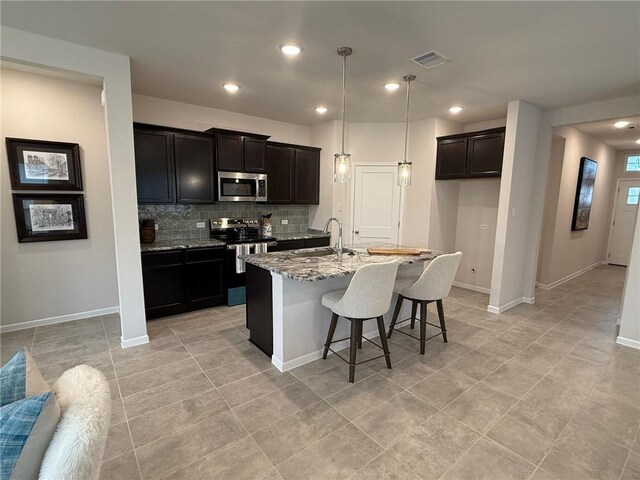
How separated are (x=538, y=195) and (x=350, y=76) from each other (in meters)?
3.25

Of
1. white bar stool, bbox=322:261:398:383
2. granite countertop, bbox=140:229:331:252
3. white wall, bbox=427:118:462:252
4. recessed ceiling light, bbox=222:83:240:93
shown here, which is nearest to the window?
white wall, bbox=427:118:462:252

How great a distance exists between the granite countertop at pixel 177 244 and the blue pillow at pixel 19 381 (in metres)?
2.55

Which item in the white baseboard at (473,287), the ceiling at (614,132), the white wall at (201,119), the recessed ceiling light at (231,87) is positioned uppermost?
the recessed ceiling light at (231,87)

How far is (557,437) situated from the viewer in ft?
6.70

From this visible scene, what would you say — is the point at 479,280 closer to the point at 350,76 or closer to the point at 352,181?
the point at 352,181

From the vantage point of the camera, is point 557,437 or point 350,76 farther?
point 350,76

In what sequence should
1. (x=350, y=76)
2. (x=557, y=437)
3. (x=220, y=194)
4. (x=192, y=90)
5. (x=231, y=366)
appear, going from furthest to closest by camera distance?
(x=220, y=194) → (x=192, y=90) → (x=350, y=76) → (x=231, y=366) → (x=557, y=437)

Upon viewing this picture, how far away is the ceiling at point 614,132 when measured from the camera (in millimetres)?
4809

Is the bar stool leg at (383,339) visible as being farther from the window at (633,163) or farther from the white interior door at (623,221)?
the window at (633,163)

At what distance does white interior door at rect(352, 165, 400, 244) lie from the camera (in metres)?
5.31

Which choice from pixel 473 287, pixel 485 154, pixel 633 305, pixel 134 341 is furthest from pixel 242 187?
pixel 633 305

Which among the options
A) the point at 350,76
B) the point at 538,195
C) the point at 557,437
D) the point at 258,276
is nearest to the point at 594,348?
the point at 557,437

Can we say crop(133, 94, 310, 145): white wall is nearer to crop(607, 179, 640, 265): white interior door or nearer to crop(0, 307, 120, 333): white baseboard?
crop(0, 307, 120, 333): white baseboard

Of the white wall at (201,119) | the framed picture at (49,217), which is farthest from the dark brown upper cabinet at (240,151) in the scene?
the framed picture at (49,217)
